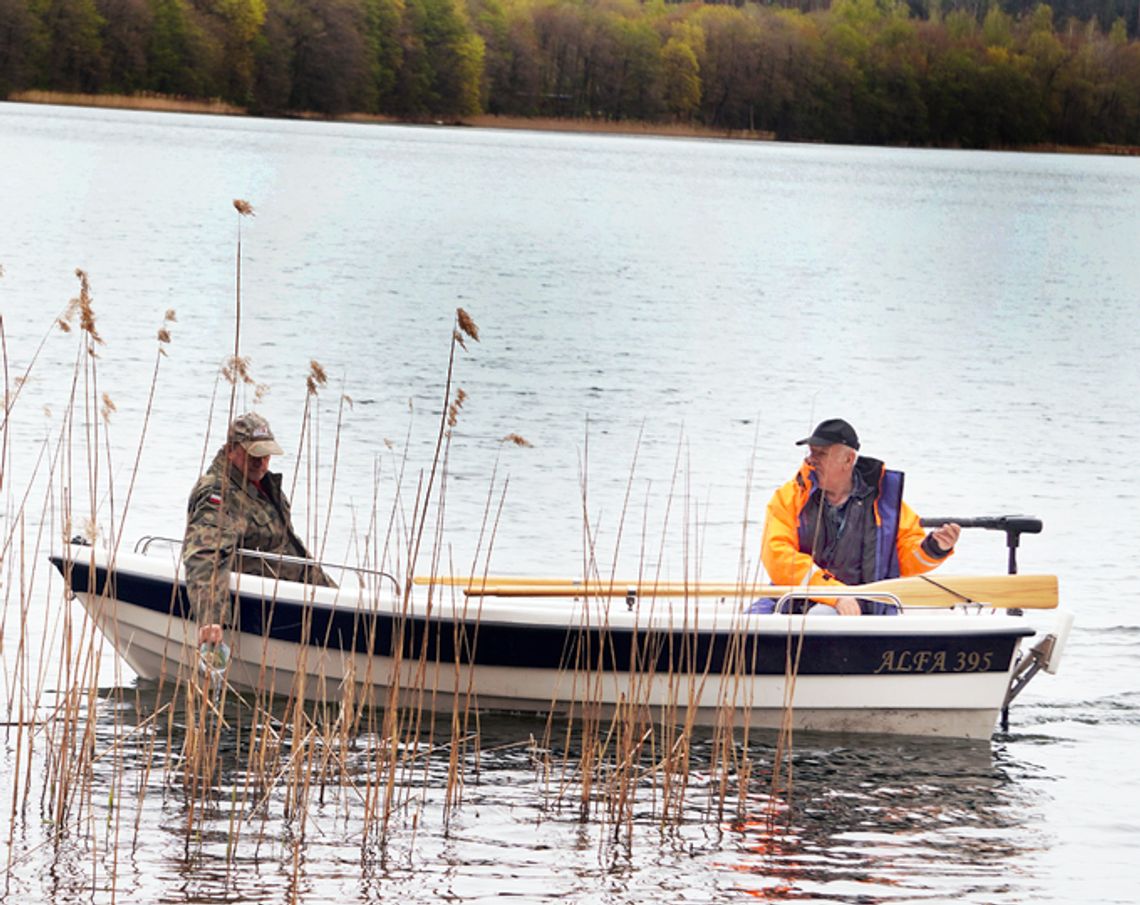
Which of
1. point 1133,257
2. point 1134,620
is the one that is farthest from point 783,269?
point 1134,620

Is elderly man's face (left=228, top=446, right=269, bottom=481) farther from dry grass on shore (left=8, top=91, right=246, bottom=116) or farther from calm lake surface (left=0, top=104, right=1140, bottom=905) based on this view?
dry grass on shore (left=8, top=91, right=246, bottom=116)

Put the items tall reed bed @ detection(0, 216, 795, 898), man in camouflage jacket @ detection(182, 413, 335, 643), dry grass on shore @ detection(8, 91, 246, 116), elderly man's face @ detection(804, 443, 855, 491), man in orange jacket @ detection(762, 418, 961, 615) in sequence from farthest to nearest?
dry grass on shore @ detection(8, 91, 246, 116)
man in orange jacket @ detection(762, 418, 961, 615)
elderly man's face @ detection(804, 443, 855, 491)
man in camouflage jacket @ detection(182, 413, 335, 643)
tall reed bed @ detection(0, 216, 795, 898)

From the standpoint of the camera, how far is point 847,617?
26.1 ft

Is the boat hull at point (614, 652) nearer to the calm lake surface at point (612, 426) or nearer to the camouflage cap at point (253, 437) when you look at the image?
the calm lake surface at point (612, 426)

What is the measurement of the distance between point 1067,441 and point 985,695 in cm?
1140

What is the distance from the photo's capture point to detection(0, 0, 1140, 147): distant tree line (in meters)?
101

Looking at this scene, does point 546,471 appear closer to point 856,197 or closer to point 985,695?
point 985,695

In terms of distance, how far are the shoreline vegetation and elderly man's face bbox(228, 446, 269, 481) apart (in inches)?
3841

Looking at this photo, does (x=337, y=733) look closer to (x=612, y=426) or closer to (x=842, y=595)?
(x=842, y=595)

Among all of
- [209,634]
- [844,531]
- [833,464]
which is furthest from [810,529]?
[209,634]

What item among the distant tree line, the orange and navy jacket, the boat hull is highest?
the distant tree line

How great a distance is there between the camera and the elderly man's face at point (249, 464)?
7.49m

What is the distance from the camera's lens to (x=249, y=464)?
7.59 m

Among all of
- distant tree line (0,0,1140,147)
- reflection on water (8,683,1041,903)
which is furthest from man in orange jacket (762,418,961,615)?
distant tree line (0,0,1140,147)
